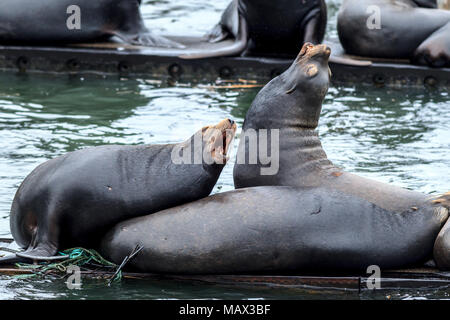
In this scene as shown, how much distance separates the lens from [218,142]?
4.68 m

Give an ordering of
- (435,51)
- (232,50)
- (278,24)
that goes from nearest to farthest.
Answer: (435,51)
(232,50)
(278,24)

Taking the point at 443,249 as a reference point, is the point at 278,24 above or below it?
above

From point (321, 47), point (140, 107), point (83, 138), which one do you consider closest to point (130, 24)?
point (140, 107)

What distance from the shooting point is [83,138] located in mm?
7418

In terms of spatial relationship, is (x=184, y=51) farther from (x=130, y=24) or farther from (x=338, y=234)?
(x=338, y=234)

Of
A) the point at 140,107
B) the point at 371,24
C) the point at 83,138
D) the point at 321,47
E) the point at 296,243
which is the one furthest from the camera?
the point at 371,24

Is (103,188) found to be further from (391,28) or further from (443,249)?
(391,28)

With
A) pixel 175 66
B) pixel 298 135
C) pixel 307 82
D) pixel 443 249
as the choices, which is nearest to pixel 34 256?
pixel 298 135

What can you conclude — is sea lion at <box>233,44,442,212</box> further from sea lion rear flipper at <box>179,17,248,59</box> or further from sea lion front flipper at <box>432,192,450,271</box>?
sea lion rear flipper at <box>179,17,248,59</box>

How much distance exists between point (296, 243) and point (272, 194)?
0.28m

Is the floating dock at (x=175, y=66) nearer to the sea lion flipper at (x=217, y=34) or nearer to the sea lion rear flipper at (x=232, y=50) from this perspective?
the sea lion rear flipper at (x=232, y=50)

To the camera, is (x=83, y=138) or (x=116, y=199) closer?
(x=116, y=199)

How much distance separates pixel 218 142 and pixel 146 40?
220 inches

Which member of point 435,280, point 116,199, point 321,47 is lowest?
point 435,280
